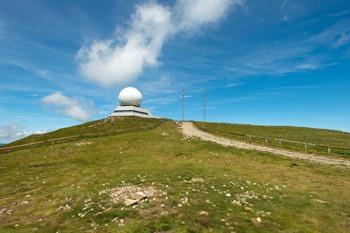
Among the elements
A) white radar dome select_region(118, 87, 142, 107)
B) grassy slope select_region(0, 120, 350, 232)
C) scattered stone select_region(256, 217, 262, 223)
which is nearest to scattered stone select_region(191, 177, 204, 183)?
grassy slope select_region(0, 120, 350, 232)

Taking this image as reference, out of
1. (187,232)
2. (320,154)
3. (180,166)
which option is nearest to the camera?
(187,232)

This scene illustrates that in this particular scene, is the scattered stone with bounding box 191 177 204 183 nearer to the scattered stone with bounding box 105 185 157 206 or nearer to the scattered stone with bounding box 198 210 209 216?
the scattered stone with bounding box 105 185 157 206

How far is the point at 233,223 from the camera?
13.4 meters

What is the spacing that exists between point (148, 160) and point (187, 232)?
1910 cm

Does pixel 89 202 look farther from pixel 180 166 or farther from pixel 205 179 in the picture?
pixel 180 166

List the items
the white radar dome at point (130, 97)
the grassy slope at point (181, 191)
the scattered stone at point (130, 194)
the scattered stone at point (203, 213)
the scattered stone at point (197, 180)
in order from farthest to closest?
the white radar dome at point (130, 97)
the scattered stone at point (197, 180)
the scattered stone at point (130, 194)
the scattered stone at point (203, 213)
the grassy slope at point (181, 191)

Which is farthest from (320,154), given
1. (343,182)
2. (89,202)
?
(89,202)

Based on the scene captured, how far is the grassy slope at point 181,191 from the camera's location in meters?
13.7

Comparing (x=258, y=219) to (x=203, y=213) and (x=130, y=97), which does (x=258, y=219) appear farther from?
(x=130, y=97)

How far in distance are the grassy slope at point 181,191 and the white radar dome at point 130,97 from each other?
236ft

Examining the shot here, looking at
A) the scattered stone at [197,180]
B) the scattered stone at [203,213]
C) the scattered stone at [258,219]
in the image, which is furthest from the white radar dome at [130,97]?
the scattered stone at [258,219]

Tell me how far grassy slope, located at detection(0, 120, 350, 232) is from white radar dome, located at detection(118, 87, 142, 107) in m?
72.0

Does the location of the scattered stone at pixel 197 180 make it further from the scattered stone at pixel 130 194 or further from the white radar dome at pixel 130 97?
the white radar dome at pixel 130 97

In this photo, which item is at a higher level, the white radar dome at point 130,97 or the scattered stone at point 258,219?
the white radar dome at point 130,97
